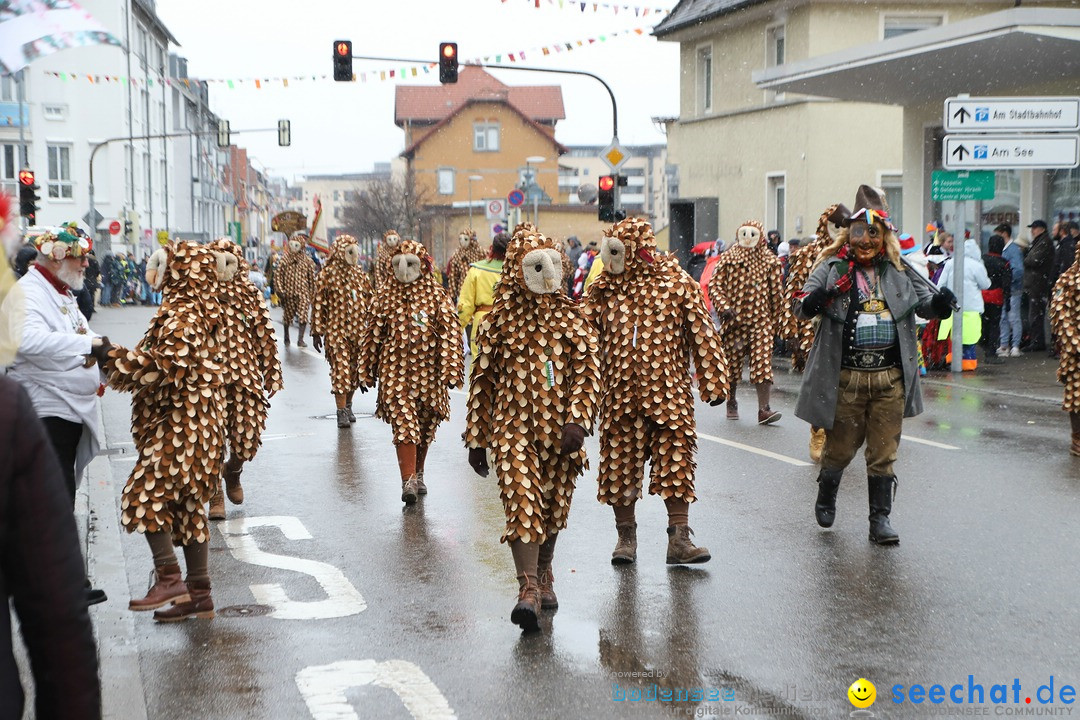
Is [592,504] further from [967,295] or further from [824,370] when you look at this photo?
[967,295]

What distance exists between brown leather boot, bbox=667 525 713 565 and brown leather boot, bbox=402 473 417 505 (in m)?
2.46

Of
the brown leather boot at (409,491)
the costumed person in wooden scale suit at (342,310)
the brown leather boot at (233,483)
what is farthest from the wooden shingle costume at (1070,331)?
the costumed person in wooden scale suit at (342,310)

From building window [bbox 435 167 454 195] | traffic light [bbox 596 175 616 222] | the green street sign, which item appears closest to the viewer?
the green street sign

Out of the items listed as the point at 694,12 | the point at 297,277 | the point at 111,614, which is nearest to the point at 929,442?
the point at 111,614

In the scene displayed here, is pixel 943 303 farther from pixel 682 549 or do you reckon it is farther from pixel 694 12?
pixel 694 12

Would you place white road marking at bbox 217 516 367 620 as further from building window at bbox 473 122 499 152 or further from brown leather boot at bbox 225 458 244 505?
building window at bbox 473 122 499 152

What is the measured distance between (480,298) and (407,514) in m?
3.30

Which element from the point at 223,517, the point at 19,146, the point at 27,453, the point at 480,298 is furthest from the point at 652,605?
the point at 19,146

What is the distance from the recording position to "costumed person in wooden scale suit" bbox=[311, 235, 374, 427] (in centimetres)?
1346

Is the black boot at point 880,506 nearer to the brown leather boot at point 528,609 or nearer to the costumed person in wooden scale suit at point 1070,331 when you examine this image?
the brown leather boot at point 528,609

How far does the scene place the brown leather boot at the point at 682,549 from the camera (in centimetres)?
707

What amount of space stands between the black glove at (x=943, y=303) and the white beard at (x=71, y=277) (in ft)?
14.7

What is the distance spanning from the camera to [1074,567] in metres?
6.93

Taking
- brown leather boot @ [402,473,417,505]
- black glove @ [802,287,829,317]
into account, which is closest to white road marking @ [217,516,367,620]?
brown leather boot @ [402,473,417,505]
